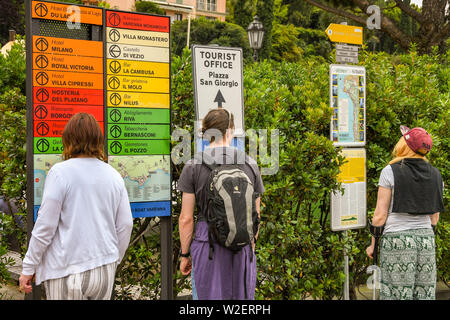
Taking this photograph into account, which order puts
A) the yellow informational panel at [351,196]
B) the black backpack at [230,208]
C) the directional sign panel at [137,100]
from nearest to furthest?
the black backpack at [230,208]
the directional sign panel at [137,100]
the yellow informational panel at [351,196]

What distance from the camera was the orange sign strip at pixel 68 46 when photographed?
3965mm

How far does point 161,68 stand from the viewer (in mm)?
4508

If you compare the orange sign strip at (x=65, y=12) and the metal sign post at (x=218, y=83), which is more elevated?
the orange sign strip at (x=65, y=12)

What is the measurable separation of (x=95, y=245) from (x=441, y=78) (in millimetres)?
6114

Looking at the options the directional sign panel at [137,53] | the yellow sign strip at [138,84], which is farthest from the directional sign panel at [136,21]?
the yellow sign strip at [138,84]

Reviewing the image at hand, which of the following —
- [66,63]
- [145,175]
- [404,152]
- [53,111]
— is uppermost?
[66,63]

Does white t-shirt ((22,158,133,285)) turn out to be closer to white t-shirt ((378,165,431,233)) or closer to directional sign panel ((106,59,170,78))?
directional sign panel ((106,59,170,78))

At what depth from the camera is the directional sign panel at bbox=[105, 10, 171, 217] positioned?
431 cm

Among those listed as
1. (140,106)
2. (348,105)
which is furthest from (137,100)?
(348,105)

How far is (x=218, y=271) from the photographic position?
364 cm

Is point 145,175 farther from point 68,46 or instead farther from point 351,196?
point 351,196

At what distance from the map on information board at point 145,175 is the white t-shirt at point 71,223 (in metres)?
0.99

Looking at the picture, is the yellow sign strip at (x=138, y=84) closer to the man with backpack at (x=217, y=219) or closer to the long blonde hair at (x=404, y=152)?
the man with backpack at (x=217, y=219)

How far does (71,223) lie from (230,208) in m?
0.99
